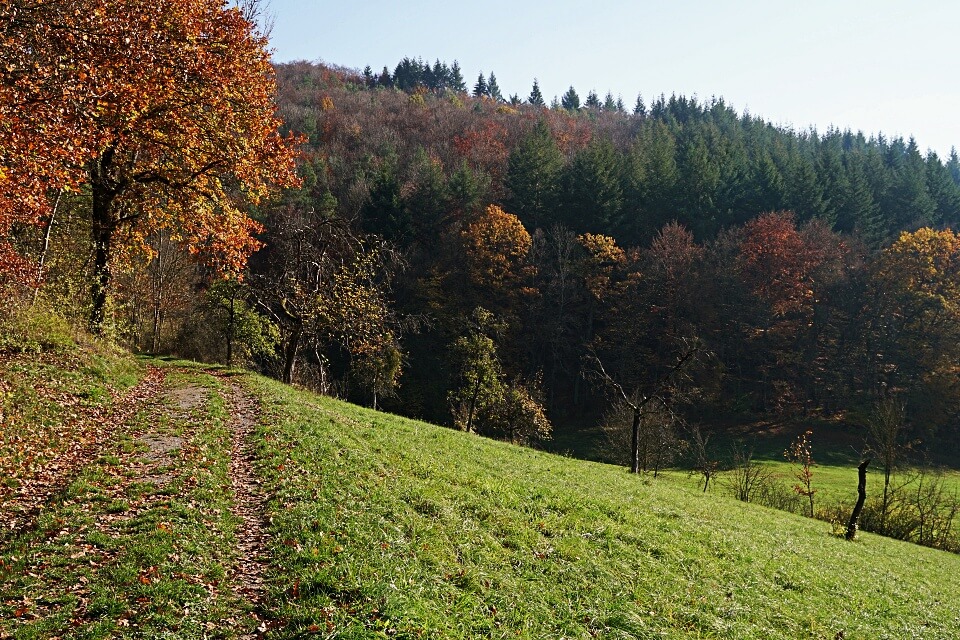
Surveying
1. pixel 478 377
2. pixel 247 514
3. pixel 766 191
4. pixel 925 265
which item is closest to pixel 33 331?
pixel 247 514

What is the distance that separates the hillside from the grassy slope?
0.05 m

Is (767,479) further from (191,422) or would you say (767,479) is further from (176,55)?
(176,55)

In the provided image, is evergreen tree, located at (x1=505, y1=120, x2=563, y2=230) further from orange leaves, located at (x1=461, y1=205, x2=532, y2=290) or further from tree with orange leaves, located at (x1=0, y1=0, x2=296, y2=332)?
tree with orange leaves, located at (x1=0, y1=0, x2=296, y2=332)

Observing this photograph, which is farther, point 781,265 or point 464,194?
point 464,194

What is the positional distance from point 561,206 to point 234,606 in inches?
2938

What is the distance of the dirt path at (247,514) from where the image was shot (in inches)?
317

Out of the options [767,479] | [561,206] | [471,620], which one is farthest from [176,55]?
[561,206]

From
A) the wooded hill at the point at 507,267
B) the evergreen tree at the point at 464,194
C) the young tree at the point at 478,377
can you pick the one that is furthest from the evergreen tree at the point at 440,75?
the young tree at the point at 478,377

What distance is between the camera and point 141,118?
2067 centimetres

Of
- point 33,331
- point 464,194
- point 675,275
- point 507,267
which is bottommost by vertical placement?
point 33,331

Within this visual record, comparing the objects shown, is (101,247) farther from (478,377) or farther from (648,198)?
(648,198)

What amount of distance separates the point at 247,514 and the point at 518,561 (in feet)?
16.3

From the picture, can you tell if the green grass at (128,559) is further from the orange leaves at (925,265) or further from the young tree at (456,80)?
the young tree at (456,80)

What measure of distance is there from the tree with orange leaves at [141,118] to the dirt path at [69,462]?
5691 mm
